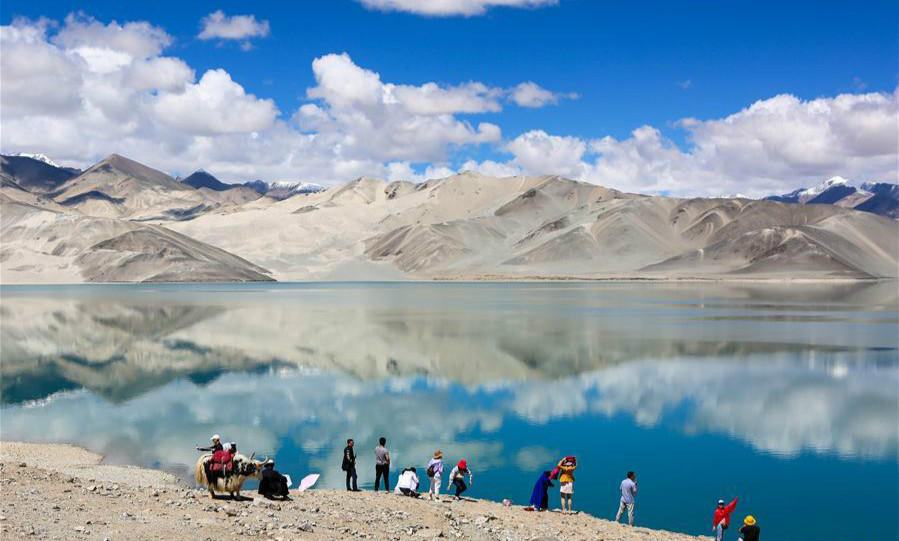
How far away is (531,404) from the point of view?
102ft

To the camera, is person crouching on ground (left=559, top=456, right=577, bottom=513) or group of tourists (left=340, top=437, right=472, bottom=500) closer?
person crouching on ground (left=559, top=456, right=577, bottom=513)

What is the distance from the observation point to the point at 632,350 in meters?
46.5

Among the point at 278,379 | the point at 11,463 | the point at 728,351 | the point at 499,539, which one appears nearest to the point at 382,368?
the point at 278,379

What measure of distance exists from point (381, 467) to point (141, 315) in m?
65.1

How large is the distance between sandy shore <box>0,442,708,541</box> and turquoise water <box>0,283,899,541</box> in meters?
2.31

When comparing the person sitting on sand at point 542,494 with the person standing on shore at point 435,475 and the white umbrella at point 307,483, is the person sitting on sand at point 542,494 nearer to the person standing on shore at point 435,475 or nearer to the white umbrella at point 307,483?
the person standing on shore at point 435,475

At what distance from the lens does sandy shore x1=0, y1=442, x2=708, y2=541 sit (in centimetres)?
1316

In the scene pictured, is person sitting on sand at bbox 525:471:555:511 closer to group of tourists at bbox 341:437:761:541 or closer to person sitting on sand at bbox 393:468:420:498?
group of tourists at bbox 341:437:761:541

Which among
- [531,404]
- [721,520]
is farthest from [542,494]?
[531,404]

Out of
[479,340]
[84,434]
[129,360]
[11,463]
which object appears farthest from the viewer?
[479,340]

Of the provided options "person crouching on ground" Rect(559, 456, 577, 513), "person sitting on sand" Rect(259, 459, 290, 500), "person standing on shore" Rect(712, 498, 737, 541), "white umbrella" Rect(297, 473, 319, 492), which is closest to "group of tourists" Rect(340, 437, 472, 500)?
"white umbrella" Rect(297, 473, 319, 492)

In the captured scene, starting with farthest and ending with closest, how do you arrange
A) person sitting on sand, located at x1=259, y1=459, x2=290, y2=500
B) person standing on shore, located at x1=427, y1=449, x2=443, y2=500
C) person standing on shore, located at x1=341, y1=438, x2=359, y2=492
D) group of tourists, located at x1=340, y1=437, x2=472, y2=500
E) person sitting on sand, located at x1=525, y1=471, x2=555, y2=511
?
person standing on shore, located at x1=341, y1=438, x2=359, y2=492, person standing on shore, located at x1=427, y1=449, x2=443, y2=500, group of tourists, located at x1=340, y1=437, x2=472, y2=500, person sitting on sand, located at x1=525, y1=471, x2=555, y2=511, person sitting on sand, located at x1=259, y1=459, x2=290, y2=500

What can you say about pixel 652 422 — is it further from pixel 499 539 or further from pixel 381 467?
pixel 499 539

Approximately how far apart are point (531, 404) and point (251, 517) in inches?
704
